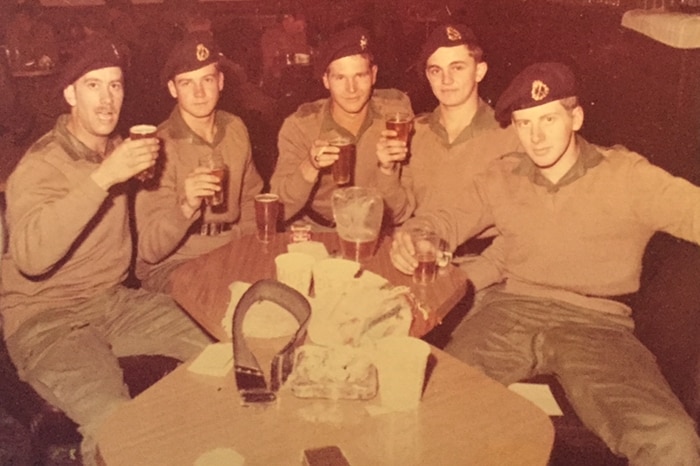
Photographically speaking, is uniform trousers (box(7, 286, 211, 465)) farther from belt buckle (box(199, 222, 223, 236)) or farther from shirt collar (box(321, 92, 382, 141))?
shirt collar (box(321, 92, 382, 141))

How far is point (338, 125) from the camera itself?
259 cm

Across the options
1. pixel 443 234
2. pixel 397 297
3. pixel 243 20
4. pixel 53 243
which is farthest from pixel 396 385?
pixel 243 20

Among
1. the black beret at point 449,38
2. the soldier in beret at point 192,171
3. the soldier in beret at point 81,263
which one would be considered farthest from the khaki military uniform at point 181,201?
the black beret at point 449,38

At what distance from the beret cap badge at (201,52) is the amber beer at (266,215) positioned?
68cm

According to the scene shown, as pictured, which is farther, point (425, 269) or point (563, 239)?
point (563, 239)

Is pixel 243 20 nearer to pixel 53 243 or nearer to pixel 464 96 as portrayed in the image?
pixel 464 96

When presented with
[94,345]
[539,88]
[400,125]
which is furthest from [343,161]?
[94,345]

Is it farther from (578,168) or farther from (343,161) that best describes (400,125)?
(578,168)

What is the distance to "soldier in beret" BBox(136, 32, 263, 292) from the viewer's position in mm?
2258

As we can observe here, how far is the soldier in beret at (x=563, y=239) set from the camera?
1.79 metres

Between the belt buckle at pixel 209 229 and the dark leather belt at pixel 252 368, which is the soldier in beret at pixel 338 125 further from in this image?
the dark leather belt at pixel 252 368

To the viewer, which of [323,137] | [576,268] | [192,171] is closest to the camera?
[576,268]

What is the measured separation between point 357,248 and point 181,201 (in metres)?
0.65

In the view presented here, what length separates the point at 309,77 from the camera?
Result: 3.84 m
